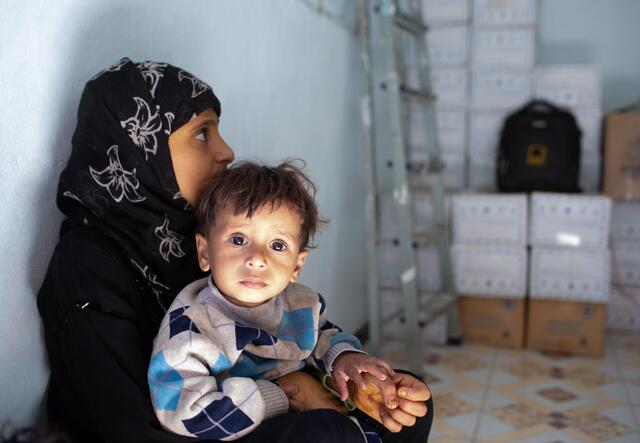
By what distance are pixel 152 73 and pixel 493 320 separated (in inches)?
91.7

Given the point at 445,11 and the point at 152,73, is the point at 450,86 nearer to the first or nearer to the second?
the point at 445,11

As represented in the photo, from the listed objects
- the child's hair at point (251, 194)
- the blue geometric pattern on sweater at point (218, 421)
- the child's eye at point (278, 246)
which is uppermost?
the child's hair at point (251, 194)

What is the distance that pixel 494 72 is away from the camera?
10.1 ft

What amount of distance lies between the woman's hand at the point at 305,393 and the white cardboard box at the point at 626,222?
2459 millimetres

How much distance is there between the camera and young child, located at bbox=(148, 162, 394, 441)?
882 millimetres

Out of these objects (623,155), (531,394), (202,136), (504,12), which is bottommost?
(531,394)

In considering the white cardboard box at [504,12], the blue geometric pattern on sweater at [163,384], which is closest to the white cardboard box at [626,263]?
the white cardboard box at [504,12]

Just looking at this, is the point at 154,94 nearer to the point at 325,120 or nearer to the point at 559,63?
the point at 325,120

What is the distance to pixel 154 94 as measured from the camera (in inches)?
41.9

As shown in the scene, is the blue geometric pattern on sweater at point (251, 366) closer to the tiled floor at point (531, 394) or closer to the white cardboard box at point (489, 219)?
the tiled floor at point (531, 394)

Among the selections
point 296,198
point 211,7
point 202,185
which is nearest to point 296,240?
point 296,198

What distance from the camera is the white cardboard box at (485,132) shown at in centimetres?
311

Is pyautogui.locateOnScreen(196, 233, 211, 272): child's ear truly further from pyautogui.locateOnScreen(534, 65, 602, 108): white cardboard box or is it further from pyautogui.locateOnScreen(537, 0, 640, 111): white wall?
pyautogui.locateOnScreen(537, 0, 640, 111): white wall

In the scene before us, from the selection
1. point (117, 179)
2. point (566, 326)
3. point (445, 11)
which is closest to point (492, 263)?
point (566, 326)
